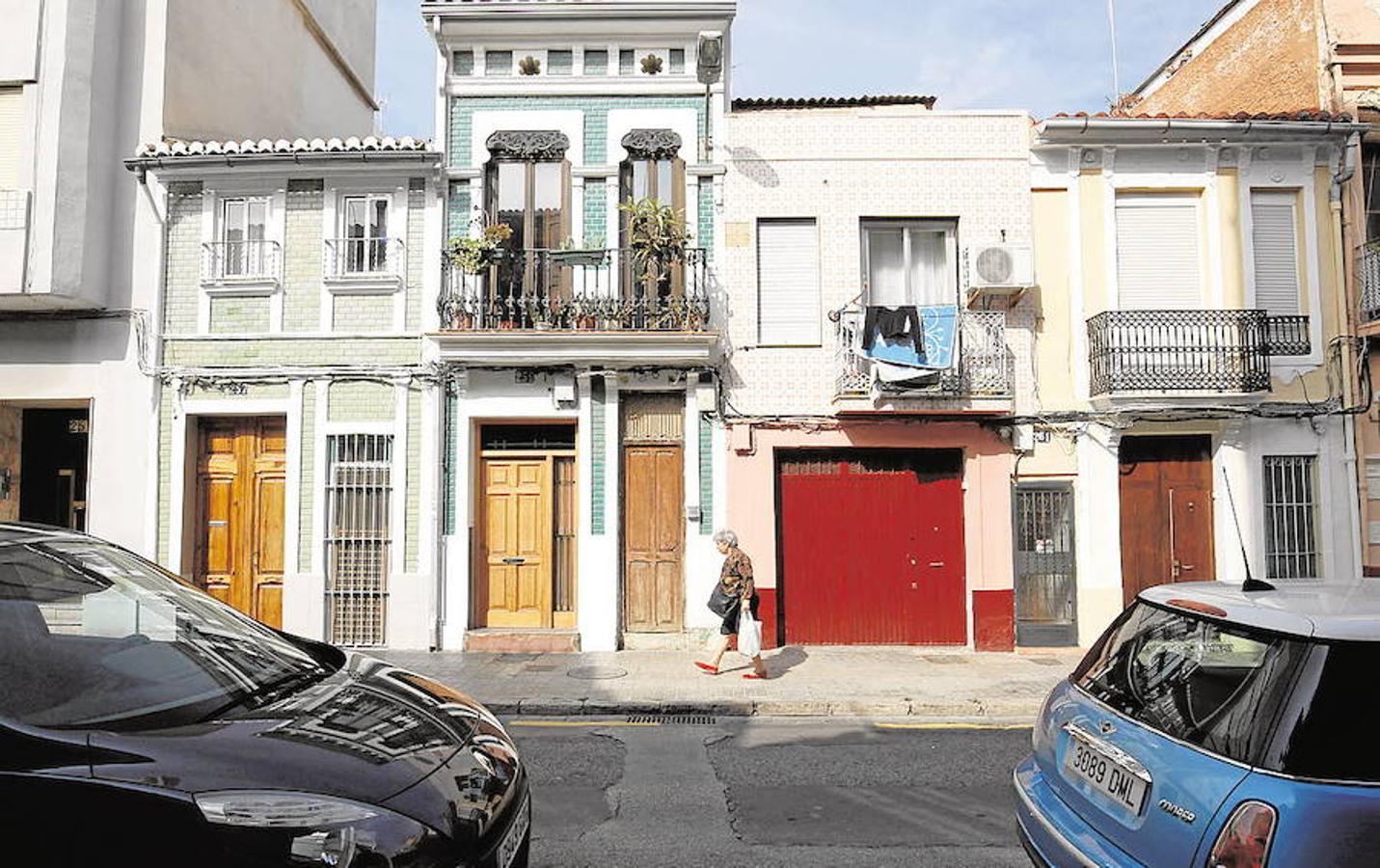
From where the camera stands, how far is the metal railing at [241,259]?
11703 mm

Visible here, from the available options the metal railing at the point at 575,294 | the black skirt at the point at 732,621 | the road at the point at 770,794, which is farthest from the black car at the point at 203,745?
the metal railing at the point at 575,294

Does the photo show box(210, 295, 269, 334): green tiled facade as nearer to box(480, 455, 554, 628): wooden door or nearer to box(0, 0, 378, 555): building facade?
box(0, 0, 378, 555): building facade

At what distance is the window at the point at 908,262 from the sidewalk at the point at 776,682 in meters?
4.92

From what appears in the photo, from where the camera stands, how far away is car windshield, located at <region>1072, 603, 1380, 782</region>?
2.62m

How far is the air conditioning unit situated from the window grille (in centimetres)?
829

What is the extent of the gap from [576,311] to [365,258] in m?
3.14

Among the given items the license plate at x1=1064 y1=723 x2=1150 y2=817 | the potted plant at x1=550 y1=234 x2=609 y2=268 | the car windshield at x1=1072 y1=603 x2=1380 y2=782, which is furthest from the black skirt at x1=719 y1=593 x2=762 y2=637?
the car windshield at x1=1072 y1=603 x2=1380 y2=782

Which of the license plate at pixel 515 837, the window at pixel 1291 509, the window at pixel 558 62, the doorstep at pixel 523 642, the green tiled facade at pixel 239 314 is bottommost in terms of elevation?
the doorstep at pixel 523 642

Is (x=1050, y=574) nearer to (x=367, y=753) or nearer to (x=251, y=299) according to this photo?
(x=367, y=753)

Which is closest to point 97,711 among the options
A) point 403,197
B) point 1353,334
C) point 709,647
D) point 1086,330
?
point 709,647

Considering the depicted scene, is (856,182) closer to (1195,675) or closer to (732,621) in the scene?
(732,621)

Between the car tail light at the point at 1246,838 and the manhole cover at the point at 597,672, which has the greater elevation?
the car tail light at the point at 1246,838

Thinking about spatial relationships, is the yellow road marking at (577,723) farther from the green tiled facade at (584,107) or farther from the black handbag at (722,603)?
the green tiled facade at (584,107)

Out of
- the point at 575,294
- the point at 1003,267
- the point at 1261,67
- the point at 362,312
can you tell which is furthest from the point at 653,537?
the point at 1261,67
